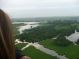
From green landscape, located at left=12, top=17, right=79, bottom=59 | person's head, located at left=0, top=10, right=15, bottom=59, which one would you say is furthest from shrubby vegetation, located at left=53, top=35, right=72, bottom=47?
person's head, located at left=0, top=10, right=15, bottom=59

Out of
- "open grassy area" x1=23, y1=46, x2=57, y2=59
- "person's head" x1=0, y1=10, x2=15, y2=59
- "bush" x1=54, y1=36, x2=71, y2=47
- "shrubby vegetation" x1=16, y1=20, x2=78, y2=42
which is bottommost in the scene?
"open grassy area" x1=23, y1=46, x2=57, y2=59

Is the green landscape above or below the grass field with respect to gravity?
above

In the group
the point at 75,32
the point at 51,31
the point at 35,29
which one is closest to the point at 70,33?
the point at 75,32

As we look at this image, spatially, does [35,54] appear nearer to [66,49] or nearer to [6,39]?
[66,49]

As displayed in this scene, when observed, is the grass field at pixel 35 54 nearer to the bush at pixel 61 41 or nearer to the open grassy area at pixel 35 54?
the open grassy area at pixel 35 54

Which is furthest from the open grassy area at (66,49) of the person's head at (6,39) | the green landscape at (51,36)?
the person's head at (6,39)

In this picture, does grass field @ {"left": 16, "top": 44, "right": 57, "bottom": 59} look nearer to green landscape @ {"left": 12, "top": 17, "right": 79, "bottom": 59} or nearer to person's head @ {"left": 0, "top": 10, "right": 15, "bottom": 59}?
green landscape @ {"left": 12, "top": 17, "right": 79, "bottom": 59}
